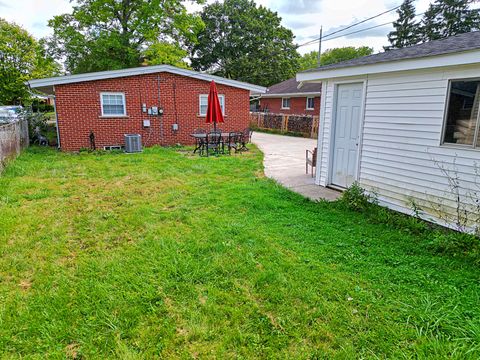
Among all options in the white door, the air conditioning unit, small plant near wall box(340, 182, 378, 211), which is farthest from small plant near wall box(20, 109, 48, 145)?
small plant near wall box(340, 182, 378, 211)

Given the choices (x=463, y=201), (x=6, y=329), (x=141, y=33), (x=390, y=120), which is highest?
(x=141, y=33)

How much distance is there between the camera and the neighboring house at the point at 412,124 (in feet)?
13.4

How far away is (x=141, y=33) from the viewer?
19.4 meters

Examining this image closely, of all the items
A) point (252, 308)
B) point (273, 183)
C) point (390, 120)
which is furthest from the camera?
point (273, 183)

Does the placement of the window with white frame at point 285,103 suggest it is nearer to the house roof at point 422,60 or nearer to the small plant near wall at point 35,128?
the small plant near wall at point 35,128

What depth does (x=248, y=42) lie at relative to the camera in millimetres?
34031

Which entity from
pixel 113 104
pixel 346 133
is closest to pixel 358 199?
pixel 346 133

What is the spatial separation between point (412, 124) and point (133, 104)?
1022cm

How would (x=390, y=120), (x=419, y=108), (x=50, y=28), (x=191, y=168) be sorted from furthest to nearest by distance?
(x=50, y=28)
(x=191, y=168)
(x=390, y=120)
(x=419, y=108)

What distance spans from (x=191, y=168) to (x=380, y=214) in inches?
201

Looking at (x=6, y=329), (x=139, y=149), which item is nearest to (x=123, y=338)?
(x=6, y=329)

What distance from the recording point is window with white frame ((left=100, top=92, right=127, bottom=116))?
38.4 feet

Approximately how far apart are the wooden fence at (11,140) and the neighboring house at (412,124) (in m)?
7.47

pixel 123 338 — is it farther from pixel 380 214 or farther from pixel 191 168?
pixel 191 168
